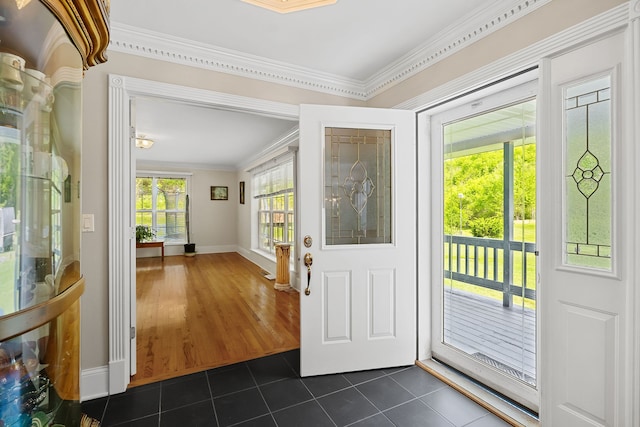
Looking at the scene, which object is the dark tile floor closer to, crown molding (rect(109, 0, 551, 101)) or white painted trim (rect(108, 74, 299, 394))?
white painted trim (rect(108, 74, 299, 394))

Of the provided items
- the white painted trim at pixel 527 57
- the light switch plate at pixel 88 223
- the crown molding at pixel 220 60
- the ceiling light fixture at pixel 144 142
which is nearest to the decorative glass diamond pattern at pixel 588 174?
the white painted trim at pixel 527 57

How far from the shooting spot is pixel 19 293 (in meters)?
0.67

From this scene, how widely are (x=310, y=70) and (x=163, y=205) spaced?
673 centimetres

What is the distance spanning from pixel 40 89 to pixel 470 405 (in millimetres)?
2561

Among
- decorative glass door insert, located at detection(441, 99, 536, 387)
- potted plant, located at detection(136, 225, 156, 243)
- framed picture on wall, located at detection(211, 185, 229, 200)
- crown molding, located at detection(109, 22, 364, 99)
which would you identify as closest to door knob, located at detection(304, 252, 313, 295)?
decorative glass door insert, located at detection(441, 99, 536, 387)

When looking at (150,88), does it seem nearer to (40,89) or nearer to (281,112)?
(281,112)

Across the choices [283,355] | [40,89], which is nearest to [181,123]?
[283,355]

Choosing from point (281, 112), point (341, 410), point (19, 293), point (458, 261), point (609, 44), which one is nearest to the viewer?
point (19, 293)

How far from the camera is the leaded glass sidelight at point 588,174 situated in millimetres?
1395

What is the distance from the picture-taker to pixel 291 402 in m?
1.94

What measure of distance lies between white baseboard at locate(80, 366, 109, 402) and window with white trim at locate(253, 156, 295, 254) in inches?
128

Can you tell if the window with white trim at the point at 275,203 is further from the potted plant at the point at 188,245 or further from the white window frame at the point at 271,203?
the potted plant at the point at 188,245

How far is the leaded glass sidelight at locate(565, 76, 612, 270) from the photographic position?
139 centimetres

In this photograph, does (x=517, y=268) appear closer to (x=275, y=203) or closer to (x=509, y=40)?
(x=509, y=40)
